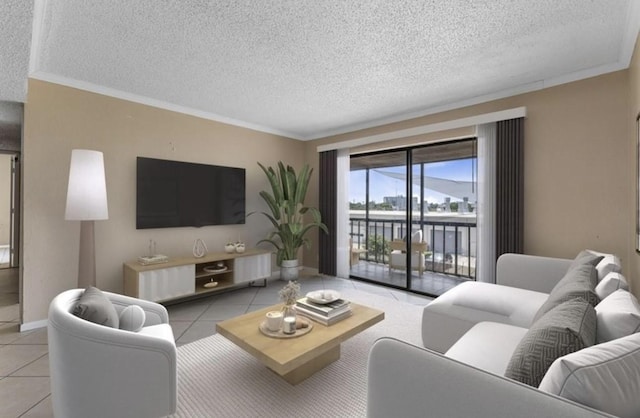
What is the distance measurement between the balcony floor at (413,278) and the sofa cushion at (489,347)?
226 centimetres

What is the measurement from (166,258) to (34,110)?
1.94 metres

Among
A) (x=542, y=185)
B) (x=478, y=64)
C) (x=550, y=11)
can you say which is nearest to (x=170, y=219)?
(x=478, y=64)

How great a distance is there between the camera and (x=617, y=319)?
1.02 metres

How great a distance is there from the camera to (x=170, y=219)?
11.8 feet

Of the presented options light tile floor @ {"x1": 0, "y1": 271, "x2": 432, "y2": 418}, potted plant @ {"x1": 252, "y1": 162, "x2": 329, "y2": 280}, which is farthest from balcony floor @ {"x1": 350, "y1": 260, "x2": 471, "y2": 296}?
potted plant @ {"x1": 252, "y1": 162, "x2": 329, "y2": 280}

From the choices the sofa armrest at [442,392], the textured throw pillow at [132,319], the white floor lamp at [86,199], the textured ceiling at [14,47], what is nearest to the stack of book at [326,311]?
the sofa armrest at [442,392]

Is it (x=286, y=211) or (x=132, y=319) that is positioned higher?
(x=286, y=211)

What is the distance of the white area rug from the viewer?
1.69 m

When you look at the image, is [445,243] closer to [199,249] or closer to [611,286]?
[611,286]

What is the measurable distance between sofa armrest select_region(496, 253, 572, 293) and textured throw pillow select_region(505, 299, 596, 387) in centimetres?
186

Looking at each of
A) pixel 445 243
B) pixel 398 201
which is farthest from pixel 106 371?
pixel 445 243

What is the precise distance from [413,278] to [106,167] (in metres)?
4.60

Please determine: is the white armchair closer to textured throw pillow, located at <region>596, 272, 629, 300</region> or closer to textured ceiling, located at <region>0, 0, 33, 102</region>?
textured ceiling, located at <region>0, 0, 33, 102</region>

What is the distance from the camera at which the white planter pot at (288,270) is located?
457 cm
